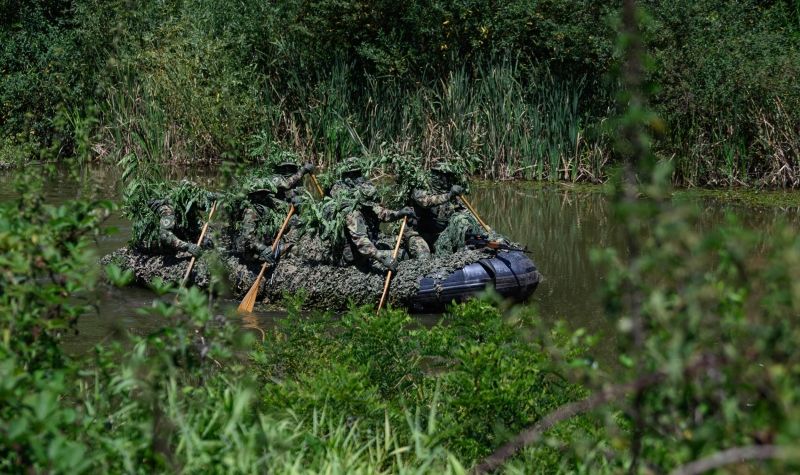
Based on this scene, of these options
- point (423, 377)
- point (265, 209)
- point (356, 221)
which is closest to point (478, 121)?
point (265, 209)

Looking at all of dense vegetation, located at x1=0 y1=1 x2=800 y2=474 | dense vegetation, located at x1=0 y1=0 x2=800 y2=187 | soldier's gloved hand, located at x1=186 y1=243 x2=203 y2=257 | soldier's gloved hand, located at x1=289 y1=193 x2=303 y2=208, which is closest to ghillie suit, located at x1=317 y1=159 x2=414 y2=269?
soldier's gloved hand, located at x1=289 y1=193 x2=303 y2=208

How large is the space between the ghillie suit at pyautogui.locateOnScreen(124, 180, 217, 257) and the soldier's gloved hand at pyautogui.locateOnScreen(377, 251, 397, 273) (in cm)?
215

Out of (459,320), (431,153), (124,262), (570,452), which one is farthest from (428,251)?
(431,153)

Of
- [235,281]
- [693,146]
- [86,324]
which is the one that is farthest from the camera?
[693,146]

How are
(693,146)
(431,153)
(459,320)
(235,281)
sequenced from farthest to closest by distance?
(431,153)
(693,146)
(235,281)
(459,320)

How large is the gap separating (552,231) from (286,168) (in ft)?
17.2

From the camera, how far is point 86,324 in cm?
1098

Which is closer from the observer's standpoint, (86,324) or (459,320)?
(459,320)

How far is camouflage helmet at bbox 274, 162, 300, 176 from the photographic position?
523 inches

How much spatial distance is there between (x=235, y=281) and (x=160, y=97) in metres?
10.9

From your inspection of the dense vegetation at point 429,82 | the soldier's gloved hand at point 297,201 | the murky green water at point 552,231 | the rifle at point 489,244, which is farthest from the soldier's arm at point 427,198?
the dense vegetation at point 429,82

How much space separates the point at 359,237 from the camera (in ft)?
40.2

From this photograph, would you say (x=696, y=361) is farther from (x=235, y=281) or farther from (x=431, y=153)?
(x=431, y=153)

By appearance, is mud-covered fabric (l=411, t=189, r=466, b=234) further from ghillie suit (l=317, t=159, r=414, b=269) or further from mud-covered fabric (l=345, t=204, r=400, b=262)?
mud-covered fabric (l=345, t=204, r=400, b=262)
